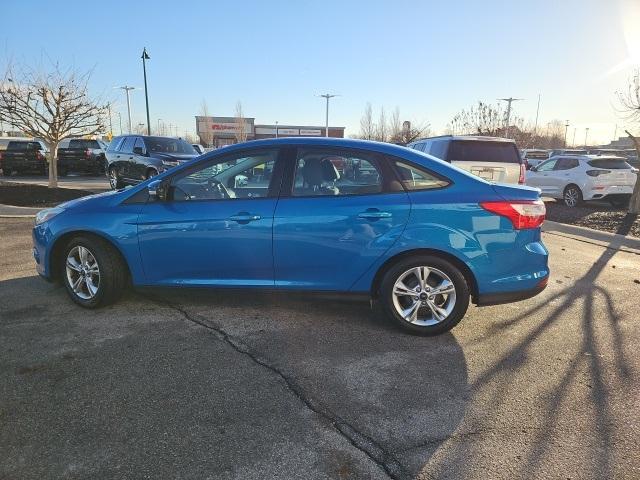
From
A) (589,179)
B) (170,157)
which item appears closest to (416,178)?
(170,157)

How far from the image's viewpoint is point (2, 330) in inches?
163

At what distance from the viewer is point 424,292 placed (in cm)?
411

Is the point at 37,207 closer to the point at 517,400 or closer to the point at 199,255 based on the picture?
the point at 199,255

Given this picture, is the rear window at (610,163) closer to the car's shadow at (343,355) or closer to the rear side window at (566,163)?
the rear side window at (566,163)

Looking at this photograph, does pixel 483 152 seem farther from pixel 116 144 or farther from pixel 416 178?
pixel 116 144

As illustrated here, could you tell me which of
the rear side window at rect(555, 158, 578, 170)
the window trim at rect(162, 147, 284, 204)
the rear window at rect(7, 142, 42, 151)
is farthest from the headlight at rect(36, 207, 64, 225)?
the rear window at rect(7, 142, 42, 151)

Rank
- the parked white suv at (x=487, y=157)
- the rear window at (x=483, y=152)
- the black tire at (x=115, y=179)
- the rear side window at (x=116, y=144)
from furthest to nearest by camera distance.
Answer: the rear side window at (x=116, y=144) → the black tire at (x=115, y=179) → the rear window at (x=483, y=152) → the parked white suv at (x=487, y=157)

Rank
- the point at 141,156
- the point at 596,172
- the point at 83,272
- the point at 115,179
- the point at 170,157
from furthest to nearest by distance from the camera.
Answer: the point at 115,179
the point at 141,156
the point at 596,172
the point at 170,157
the point at 83,272

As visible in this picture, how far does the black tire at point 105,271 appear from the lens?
14.8 feet

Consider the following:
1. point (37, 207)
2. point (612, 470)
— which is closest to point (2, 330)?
point (612, 470)

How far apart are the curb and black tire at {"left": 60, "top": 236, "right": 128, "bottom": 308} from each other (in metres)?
7.64

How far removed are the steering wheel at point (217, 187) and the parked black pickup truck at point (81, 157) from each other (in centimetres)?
2153

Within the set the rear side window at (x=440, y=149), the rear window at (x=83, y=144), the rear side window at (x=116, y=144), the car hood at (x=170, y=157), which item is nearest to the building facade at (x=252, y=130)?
the rear window at (x=83, y=144)

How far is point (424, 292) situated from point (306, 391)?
4.66 ft
